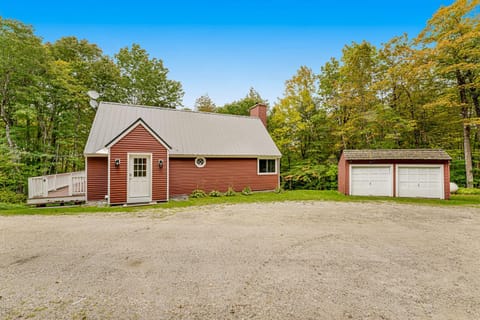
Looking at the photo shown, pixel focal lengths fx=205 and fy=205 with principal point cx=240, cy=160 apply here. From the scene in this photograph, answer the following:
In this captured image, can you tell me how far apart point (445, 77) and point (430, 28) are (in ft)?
10.2

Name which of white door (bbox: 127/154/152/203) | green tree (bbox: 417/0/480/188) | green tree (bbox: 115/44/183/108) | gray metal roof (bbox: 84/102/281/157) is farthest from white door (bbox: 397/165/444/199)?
green tree (bbox: 115/44/183/108)

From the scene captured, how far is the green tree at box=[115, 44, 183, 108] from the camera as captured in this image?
2145 centimetres

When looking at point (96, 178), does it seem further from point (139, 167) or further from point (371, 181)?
point (371, 181)

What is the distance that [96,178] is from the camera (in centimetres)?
941

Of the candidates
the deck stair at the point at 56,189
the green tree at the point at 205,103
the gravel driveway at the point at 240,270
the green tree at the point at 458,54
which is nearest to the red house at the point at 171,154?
the deck stair at the point at 56,189

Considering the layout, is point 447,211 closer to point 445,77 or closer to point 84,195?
point 445,77

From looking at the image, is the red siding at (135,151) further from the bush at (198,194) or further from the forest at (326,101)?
the forest at (326,101)

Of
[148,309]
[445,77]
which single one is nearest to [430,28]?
[445,77]

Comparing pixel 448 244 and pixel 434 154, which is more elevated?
pixel 434 154

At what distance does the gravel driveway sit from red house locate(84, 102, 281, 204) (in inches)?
129

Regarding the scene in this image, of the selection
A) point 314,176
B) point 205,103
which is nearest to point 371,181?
point 314,176

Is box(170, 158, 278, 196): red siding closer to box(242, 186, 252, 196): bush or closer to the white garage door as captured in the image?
box(242, 186, 252, 196): bush

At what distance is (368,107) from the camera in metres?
14.8

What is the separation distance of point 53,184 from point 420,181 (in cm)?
1783
